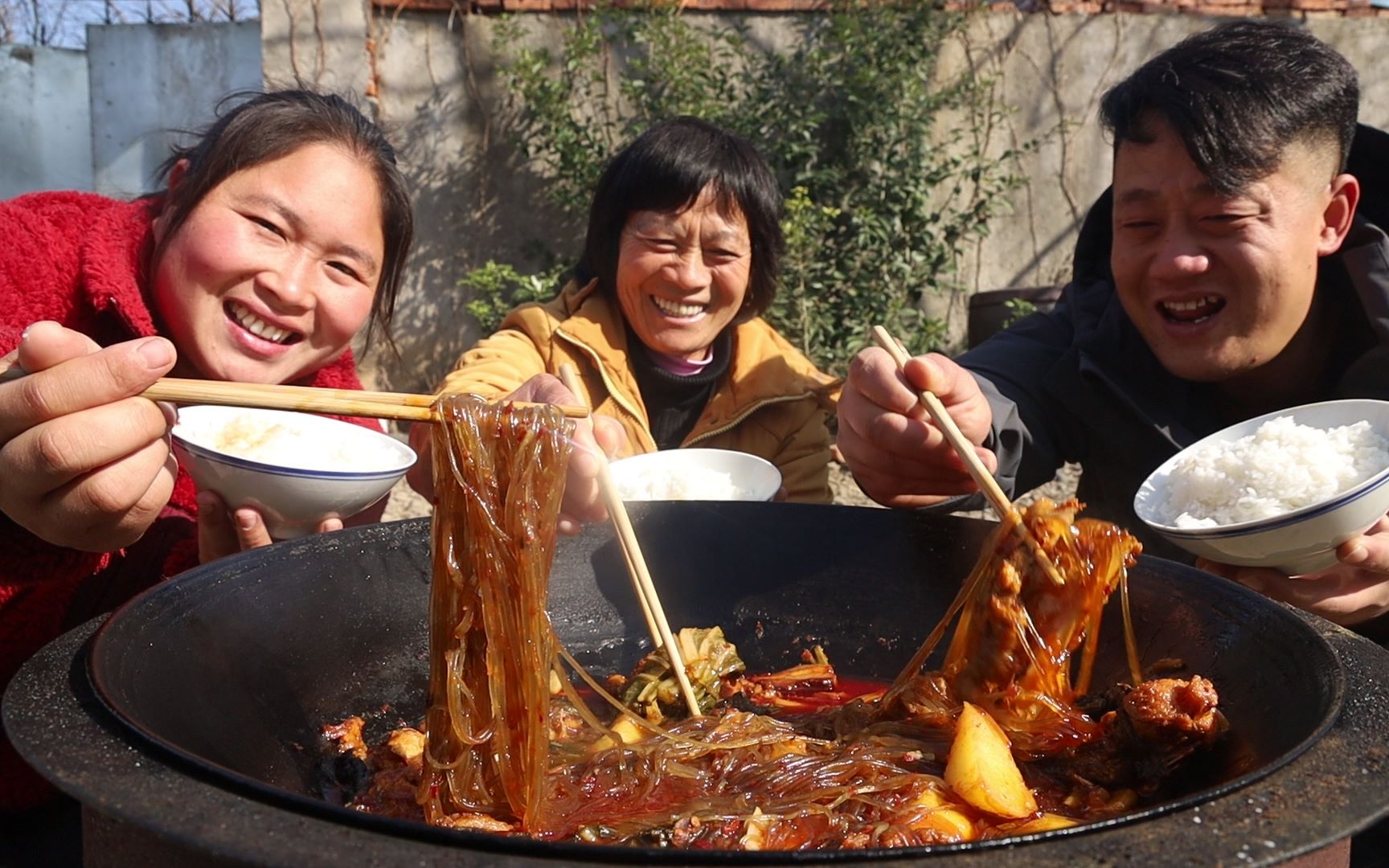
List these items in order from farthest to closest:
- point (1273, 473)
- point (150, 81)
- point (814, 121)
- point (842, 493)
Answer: point (150, 81) < point (814, 121) < point (842, 493) < point (1273, 473)

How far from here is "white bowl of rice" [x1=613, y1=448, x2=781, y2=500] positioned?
300cm

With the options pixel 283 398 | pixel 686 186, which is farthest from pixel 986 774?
pixel 686 186

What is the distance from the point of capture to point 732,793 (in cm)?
170

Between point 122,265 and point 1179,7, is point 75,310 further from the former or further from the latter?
point 1179,7

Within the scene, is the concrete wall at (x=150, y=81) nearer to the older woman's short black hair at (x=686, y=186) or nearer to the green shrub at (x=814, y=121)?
the green shrub at (x=814, y=121)

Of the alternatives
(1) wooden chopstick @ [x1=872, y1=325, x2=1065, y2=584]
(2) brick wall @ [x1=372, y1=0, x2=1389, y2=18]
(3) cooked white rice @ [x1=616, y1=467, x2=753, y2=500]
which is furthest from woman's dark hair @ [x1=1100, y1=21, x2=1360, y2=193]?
(2) brick wall @ [x1=372, y1=0, x2=1389, y2=18]

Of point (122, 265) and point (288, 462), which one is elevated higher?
point (122, 265)

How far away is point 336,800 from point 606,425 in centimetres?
111

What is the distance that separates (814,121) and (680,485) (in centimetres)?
556

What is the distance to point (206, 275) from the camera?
2.47 meters

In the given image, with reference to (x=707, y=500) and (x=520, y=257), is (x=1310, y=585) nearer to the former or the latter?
(x=707, y=500)

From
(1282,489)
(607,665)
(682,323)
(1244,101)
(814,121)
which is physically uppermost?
(814,121)

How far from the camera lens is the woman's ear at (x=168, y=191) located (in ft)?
8.64

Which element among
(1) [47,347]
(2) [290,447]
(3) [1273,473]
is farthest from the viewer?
(2) [290,447]
